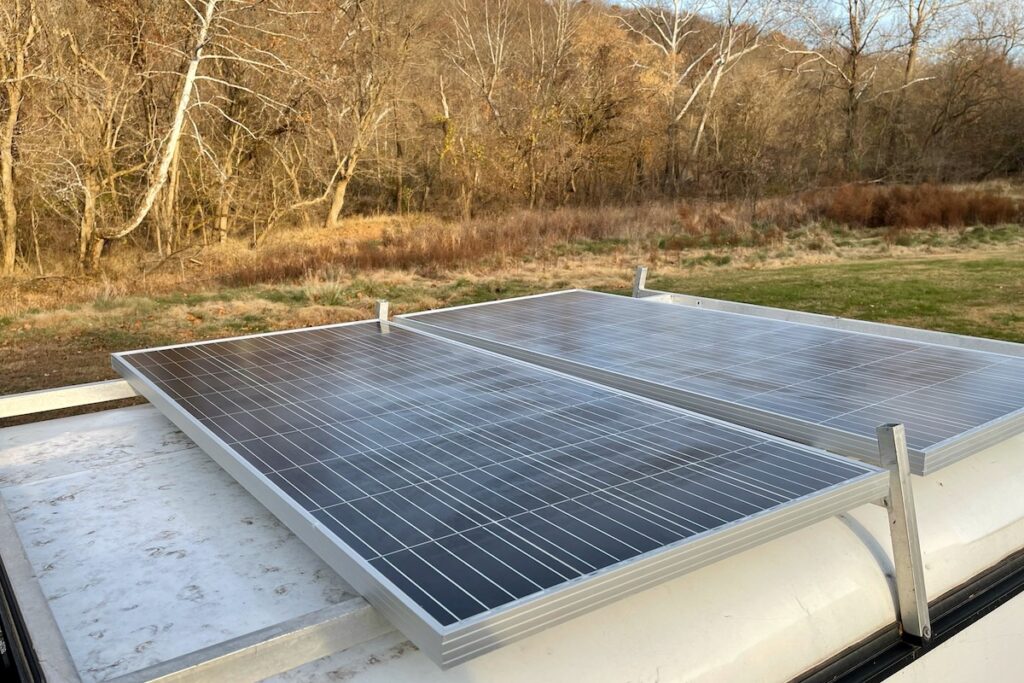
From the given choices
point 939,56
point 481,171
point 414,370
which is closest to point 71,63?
point 481,171

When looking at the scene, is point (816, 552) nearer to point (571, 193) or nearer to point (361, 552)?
point (361, 552)

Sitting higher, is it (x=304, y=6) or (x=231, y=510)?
(x=304, y=6)

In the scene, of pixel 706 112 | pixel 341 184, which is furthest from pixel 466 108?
pixel 706 112

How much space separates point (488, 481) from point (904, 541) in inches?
52.0

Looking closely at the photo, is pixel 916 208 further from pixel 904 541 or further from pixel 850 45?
pixel 904 541

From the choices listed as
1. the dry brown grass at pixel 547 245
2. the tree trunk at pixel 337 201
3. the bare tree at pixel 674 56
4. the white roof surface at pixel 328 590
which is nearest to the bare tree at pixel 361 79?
the tree trunk at pixel 337 201

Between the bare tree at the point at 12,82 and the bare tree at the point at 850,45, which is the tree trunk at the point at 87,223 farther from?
the bare tree at the point at 850,45

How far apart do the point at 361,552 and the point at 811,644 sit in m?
1.34

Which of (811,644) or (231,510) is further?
(231,510)

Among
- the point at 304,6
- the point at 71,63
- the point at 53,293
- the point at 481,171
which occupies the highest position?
the point at 304,6

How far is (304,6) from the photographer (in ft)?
59.0

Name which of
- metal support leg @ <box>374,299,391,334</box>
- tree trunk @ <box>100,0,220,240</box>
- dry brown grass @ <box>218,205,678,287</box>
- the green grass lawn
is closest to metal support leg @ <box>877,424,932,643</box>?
metal support leg @ <box>374,299,391,334</box>

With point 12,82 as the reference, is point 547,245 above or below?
below

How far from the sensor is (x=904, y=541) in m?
2.51
